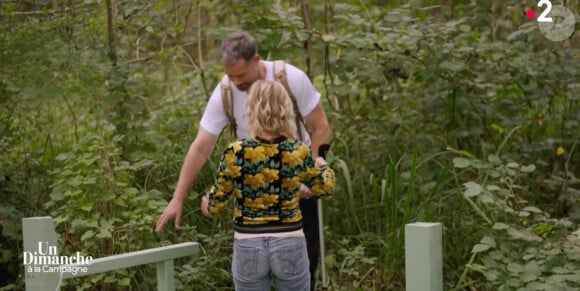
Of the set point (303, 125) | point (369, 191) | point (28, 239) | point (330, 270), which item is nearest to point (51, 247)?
point (28, 239)

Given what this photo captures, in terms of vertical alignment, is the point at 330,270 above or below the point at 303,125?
below

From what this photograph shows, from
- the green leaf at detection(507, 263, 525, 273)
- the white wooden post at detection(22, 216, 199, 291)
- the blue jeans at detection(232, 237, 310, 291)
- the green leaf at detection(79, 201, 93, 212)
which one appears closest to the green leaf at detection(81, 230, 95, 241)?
the green leaf at detection(79, 201, 93, 212)

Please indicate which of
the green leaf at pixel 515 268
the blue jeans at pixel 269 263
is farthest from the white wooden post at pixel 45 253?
the green leaf at pixel 515 268

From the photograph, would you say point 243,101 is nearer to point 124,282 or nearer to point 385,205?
point 124,282

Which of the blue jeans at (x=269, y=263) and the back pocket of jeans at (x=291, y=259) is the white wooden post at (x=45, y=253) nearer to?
the blue jeans at (x=269, y=263)

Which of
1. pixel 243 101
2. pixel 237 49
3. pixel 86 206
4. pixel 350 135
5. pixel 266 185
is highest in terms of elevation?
pixel 237 49

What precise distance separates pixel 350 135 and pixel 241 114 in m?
2.37

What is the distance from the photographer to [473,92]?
6504 mm

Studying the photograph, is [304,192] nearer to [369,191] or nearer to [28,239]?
[28,239]

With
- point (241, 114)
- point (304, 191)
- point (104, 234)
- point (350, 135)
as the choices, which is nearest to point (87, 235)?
point (104, 234)

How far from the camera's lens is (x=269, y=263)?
3.81 metres

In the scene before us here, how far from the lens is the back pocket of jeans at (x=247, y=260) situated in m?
3.80

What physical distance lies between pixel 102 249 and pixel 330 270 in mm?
1396

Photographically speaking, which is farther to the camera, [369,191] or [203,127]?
[369,191]
